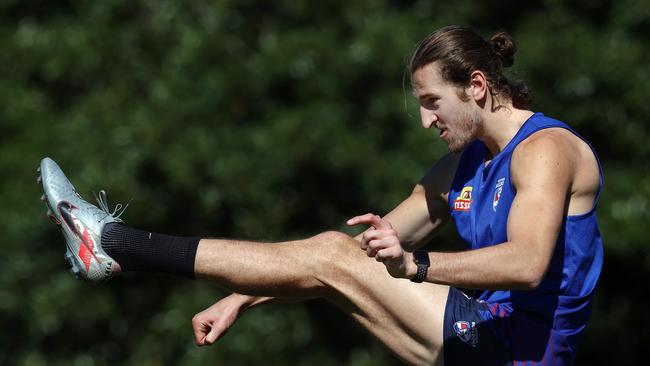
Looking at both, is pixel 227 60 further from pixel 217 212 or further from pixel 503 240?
pixel 503 240

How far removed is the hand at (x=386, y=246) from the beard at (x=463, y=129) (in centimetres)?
73

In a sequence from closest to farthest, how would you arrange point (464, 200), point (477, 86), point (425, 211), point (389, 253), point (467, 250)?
point (389, 253), point (467, 250), point (477, 86), point (464, 200), point (425, 211)

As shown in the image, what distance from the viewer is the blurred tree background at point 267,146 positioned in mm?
7195

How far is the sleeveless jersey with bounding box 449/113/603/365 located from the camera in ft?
12.8

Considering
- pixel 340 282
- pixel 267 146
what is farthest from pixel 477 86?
pixel 267 146

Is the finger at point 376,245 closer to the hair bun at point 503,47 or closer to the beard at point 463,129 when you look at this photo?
the beard at point 463,129

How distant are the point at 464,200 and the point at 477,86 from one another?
0.43 m

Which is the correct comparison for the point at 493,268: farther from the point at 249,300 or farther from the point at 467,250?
the point at 249,300

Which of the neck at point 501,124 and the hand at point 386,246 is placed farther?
→ the neck at point 501,124

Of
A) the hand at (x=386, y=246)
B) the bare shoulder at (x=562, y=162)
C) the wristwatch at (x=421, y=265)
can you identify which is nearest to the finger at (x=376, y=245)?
the hand at (x=386, y=246)

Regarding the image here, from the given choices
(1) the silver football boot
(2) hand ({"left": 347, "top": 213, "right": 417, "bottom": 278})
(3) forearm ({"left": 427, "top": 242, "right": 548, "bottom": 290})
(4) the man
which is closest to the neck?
(4) the man

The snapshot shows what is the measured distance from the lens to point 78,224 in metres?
→ 3.95

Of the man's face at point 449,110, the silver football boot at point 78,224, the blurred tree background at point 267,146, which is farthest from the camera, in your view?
the blurred tree background at point 267,146

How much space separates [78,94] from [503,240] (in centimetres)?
493
